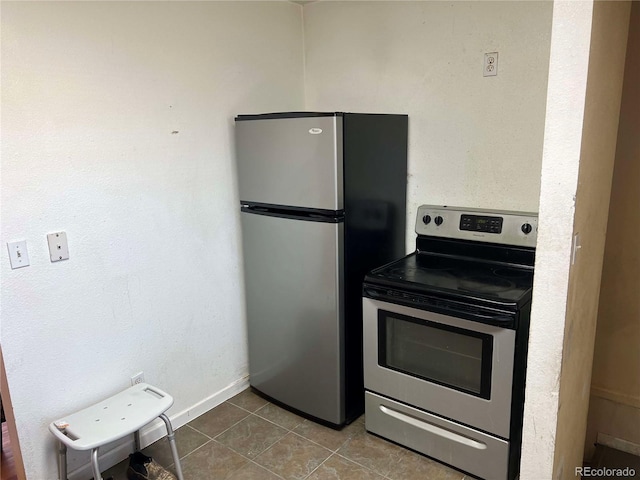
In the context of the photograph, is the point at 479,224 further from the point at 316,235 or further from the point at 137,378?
the point at 137,378

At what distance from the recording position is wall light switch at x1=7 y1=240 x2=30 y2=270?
180cm

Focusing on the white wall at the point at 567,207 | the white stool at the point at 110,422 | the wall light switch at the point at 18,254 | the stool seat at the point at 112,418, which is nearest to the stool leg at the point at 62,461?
the white stool at the point at 110,422

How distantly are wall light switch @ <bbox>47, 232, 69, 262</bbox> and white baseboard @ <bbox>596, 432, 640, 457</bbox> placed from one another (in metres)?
2.55

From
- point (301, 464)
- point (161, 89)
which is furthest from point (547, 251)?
point (161, 89)

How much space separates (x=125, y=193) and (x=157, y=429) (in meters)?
1.21

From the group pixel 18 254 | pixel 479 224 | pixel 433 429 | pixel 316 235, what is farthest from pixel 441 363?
pixel 18 254

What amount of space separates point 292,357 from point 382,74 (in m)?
1.63

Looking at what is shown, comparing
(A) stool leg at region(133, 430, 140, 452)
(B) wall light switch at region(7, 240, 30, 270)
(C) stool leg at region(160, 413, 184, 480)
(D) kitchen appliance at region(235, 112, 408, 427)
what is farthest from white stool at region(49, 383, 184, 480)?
(D) kitchen appliance at region(235, 112, 408, 427)

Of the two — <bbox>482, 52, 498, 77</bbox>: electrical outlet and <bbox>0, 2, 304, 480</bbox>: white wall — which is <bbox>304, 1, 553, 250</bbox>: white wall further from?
<bbox>0, 2, 304, 480</bbox>: white wall

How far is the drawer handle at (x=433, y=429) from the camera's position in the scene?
2.05 metres

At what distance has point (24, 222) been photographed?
183 cm

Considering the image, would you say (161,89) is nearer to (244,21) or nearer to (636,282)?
(244,21)

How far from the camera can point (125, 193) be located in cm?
214

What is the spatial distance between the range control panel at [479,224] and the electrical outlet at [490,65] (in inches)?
A: 26.0
